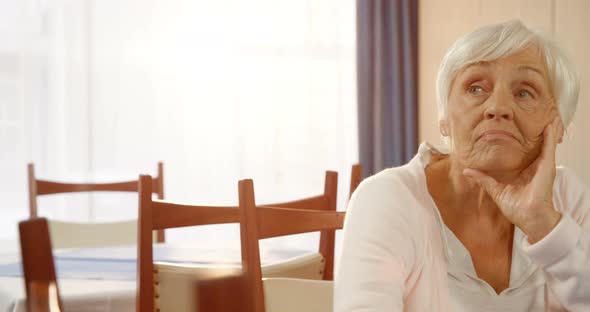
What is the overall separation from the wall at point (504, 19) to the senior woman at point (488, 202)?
6.52 feet

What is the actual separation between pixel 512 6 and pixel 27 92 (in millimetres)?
2503

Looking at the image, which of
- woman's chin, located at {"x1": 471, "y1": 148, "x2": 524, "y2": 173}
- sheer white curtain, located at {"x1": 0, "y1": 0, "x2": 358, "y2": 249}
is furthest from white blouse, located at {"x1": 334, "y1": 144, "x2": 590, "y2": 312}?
sheer white curtain, located at {"x1": 0, "y1": 0, "x2": 358, "y2": 249}

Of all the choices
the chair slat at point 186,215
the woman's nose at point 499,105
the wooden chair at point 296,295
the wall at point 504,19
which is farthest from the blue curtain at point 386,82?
the woman's nose at point 499,105

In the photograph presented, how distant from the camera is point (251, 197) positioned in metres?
1.29

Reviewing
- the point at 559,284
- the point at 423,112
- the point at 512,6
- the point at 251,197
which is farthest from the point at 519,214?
the point at 423,112

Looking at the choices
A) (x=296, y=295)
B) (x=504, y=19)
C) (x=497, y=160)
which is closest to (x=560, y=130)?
(x=497, y=160)

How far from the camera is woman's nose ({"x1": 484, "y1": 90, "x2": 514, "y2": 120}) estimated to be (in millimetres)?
1266

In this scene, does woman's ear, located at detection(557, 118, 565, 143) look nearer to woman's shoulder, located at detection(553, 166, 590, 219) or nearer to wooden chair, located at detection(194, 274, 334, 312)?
woman's shoulder, located at detection(553, 166, 590, 219)

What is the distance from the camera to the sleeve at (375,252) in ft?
3.54

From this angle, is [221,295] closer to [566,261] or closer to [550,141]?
[566,261]

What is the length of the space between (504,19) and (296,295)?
2.90 m

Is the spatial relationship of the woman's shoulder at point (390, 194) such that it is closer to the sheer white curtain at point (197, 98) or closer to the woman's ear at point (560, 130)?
the woman's ear at point (560, 130)

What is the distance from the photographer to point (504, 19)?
3.88m

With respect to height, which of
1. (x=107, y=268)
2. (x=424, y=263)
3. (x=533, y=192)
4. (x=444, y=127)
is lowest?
(x=107, y=268)
